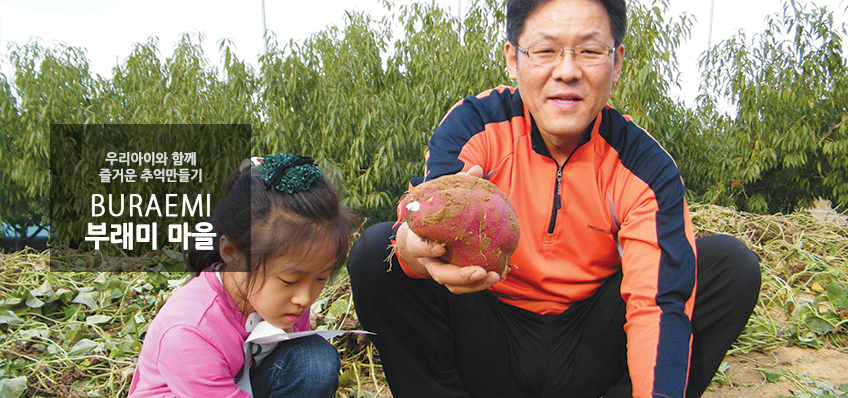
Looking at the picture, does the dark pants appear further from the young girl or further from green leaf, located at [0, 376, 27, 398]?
green leaf, located at [0, 376, 27, 398]

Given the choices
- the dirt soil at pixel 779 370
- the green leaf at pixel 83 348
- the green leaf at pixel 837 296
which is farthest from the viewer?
the green leaf at pixel 837 296

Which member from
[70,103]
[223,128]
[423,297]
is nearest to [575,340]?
[423,297]

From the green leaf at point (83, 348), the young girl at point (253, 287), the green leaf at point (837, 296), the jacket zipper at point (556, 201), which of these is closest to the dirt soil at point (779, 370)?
the green leaf at point (837, 296)

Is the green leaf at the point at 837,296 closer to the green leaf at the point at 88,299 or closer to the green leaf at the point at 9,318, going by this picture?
the green leaf at the point at 88,299

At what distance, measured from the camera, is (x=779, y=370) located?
1.91 metres

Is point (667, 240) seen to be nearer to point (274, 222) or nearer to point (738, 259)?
point (738, 259)

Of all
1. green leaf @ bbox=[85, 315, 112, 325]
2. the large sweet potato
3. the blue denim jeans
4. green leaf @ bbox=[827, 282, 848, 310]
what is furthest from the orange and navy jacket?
green leaf @ bbox=[85, 315, 112, 325]

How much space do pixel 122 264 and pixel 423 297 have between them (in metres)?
2.37

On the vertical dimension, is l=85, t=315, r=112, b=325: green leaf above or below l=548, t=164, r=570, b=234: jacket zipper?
below

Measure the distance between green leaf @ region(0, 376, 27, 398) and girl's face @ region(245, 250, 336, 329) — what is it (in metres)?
1.06

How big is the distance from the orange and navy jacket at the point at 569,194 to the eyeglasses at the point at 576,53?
0.19 metres

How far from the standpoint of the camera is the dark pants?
132cm

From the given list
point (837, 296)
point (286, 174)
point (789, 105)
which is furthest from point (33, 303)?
point (789, 105)

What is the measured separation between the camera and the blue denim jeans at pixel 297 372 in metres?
1.27
